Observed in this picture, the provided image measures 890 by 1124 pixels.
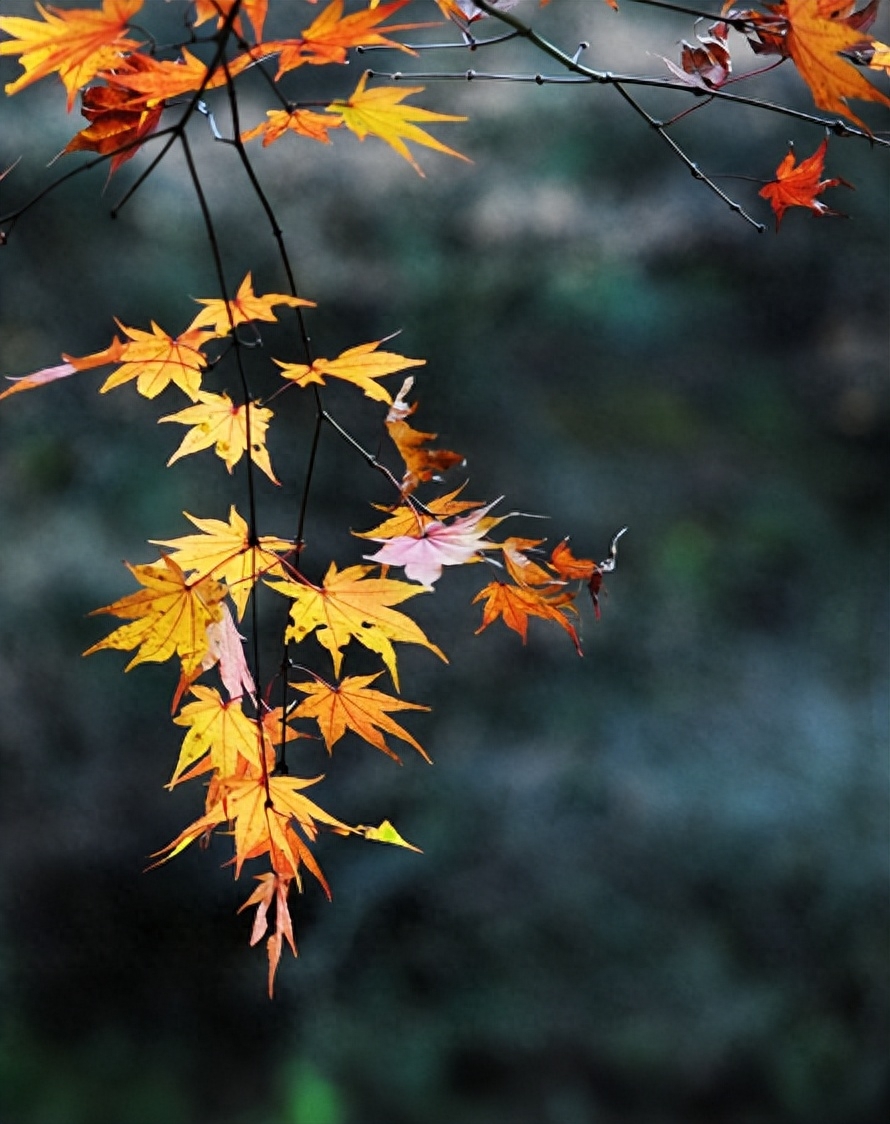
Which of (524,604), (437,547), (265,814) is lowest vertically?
(265,814)

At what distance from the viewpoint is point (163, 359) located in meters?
0.72

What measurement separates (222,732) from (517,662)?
840 mm

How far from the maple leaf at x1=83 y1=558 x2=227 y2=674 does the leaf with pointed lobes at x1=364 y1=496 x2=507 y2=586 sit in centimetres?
11

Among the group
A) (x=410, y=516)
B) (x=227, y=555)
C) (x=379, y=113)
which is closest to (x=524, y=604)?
(x=410, y=516)

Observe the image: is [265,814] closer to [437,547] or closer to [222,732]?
[222,732]

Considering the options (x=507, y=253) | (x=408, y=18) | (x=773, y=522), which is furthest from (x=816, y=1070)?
(x=408, y=18)

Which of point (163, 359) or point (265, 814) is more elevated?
point (163, 359)

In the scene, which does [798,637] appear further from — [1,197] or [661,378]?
[1,197]

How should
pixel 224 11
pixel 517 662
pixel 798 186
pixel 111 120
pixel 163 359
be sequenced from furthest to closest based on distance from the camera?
pixel 517 662 → pixel 798 186 → pixel 163 359 → pixel 111 120 → pixel 224 11

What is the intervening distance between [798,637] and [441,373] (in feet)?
2.15

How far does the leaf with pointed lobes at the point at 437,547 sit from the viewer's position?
0.60 meters

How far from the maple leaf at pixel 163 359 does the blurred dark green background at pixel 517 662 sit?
2.42ft

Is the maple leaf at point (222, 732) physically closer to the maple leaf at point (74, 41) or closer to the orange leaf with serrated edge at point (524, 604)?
the orange leaf with serrated edge at point (524, 604)

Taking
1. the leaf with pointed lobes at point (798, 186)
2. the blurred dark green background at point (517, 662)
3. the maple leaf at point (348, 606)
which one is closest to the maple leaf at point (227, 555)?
the maple leaf at point (348, 606)
